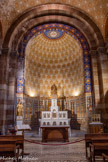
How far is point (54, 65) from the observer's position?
21.8 metres

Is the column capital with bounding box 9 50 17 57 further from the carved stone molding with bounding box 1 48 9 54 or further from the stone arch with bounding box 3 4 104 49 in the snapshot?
the stone arch with bounding box 3 4 104 49

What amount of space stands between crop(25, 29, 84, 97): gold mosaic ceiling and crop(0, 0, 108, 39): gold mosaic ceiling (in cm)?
468

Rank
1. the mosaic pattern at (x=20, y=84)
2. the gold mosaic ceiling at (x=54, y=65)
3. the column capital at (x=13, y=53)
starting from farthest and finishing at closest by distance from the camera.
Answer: the gold mosaic ceiling at (x=54, y=65)
the mosaic pattern at (x=20, y=84)
the column capital at (x=13, y=53)

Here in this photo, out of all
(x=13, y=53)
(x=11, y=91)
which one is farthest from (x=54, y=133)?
(x=13, y=53)

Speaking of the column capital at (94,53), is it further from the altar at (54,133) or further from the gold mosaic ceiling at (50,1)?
the altar at (54,133)

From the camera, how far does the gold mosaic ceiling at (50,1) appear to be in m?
14.2

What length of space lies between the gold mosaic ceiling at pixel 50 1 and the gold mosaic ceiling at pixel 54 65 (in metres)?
4.68

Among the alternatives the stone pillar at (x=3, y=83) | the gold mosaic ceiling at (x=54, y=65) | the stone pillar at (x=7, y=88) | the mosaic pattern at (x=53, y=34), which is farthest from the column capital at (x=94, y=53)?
the stone pillar at (x=3, y=83)

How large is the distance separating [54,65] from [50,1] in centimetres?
889

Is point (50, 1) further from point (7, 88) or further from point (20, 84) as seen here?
point (7, 88)

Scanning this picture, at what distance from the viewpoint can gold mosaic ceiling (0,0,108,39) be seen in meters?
14.2

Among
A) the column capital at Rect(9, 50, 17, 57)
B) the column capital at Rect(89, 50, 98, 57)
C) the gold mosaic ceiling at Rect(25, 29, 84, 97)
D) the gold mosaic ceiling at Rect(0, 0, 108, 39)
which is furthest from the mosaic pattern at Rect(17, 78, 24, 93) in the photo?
the column capital at Rect(89, 50, 98, 57)

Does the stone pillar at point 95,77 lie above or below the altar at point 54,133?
above

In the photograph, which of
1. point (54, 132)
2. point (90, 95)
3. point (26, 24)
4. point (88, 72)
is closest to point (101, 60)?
point (88, 72)
